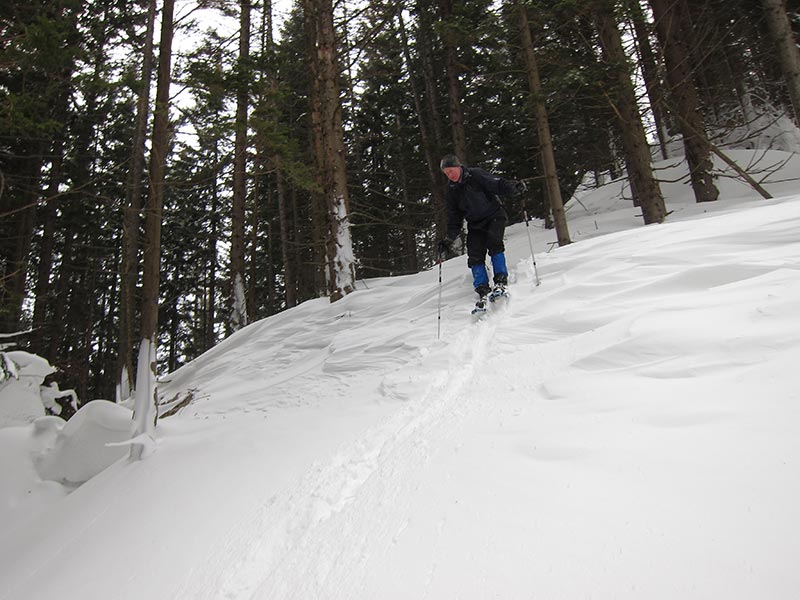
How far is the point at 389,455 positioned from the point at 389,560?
3.05ft

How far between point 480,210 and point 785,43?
26.4 ft

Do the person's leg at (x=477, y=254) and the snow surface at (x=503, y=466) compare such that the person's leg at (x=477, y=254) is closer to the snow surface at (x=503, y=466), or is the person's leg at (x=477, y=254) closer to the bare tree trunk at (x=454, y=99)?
the snow surface at (x=503, y=466)

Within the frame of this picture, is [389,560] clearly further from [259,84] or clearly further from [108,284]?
[108,284]

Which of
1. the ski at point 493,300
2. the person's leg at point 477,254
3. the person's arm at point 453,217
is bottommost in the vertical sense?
the ski at point 493,300

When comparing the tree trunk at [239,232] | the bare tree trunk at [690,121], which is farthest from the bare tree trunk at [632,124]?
the tree trunk at [239,232]

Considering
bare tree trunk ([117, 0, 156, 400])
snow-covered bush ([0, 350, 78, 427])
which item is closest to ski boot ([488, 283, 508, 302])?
snow-covered bush ([0, 350, 78, 427])

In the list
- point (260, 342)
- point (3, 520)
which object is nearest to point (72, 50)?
point (260, 342)

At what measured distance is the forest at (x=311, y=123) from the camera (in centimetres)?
640

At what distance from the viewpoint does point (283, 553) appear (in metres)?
2.25

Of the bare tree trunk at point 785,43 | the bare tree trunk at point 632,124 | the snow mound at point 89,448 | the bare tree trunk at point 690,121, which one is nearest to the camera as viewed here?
the snow mound at point 89,448

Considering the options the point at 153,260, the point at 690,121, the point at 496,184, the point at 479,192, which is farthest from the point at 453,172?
the point at 690,121

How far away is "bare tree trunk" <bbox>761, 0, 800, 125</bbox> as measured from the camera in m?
8.56

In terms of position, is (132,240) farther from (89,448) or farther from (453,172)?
(453,172)

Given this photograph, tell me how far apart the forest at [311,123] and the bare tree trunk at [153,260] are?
3 cm
